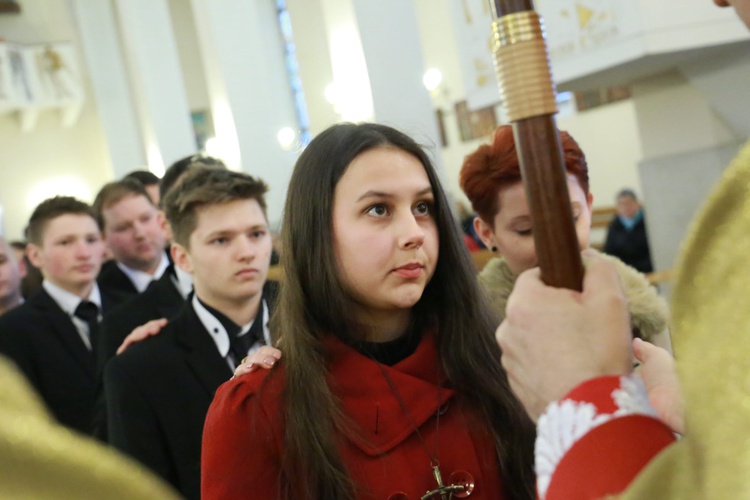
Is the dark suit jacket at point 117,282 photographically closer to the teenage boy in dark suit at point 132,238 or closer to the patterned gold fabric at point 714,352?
the teenage boy in dark suit at point 132,238

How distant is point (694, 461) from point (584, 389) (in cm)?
30

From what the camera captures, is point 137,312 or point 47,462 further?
point 137,312

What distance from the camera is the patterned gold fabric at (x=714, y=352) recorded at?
618 mm

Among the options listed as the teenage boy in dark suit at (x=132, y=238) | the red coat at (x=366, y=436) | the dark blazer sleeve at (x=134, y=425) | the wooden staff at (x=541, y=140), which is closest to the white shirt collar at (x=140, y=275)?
the teenage boy in dark suit at (x=132, y=238)

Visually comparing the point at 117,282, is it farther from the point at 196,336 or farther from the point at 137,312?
the point at 196,336

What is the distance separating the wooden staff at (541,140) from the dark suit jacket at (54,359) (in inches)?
139

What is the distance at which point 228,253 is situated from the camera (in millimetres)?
3115

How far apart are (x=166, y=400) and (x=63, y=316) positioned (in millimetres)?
1816

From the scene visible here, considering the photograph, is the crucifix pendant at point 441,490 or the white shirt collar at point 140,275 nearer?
the crucifix pendant at point 441,490

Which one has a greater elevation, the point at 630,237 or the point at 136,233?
the point at 136,233

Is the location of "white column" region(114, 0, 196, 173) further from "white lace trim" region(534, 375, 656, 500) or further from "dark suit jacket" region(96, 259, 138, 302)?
"white lace trim" region(534, 375, 656, 500)

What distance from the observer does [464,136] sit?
16.1m

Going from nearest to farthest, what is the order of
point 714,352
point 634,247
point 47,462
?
point 47,462
point 714,352
point 634,247

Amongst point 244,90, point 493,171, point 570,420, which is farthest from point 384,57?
point 570,420
